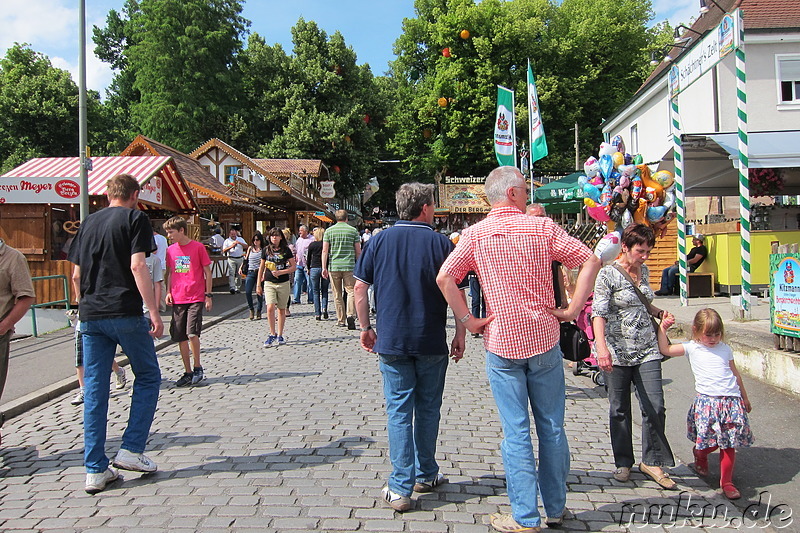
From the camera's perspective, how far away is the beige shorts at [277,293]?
374 inches

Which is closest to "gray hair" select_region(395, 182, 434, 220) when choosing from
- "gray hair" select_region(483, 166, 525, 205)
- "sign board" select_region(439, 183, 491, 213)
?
"gray hair" select_region(483, 166, 525, 205)

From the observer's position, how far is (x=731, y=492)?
379cm

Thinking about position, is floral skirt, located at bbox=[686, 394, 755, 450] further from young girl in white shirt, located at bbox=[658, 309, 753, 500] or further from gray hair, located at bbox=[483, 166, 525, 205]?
gray hair, located at bbox=[483, 166, 525, 205]

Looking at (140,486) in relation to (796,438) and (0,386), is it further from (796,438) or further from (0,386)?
(796,438)

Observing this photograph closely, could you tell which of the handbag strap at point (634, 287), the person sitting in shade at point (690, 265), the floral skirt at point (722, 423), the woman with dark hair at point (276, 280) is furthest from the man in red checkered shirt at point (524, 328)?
the person sitting in shade at point (690, 265)

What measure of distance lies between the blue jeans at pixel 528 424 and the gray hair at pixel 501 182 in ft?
2.80

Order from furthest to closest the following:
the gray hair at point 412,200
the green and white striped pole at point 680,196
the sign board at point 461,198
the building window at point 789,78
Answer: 1. the sign board at point 461,198
2. the building window at point 789,78
3. the green and white striped pole at point 680,196
4. the gray hair at point 412,200

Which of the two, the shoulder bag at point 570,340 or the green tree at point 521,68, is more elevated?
the green tree at point 521,68

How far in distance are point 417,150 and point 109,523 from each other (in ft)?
125

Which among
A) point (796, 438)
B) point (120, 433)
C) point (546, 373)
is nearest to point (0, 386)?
point (120, 433)

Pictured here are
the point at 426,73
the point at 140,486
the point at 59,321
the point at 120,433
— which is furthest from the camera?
A: the point at 426,73

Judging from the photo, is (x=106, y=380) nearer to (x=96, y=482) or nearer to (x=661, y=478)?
(x=96, y=482)

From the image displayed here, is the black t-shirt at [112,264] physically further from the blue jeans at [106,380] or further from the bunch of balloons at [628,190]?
the bunch of balloons at [628,190]

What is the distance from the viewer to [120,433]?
5188 mm
